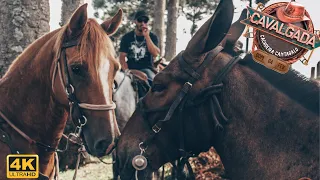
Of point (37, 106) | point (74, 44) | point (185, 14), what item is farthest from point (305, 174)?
point (185, 14)

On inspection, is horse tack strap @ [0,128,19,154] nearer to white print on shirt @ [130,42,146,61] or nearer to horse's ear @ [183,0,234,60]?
horse's ear @ [183,0,234,60]

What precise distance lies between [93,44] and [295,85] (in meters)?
1.57

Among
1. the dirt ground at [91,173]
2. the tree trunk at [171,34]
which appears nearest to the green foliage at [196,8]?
the tree trunk at [171,34]

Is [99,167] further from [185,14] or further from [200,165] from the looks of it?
[185,14]

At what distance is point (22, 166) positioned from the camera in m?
2.87

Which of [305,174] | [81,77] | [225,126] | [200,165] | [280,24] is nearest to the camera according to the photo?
[305,174]

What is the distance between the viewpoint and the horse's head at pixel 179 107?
2188 millimetres

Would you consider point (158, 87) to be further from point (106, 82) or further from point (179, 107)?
point (106, 82)

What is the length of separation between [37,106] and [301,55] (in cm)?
211

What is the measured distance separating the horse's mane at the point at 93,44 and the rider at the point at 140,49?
3.22 meters

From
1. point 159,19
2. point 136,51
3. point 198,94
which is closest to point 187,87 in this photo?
point 198,94

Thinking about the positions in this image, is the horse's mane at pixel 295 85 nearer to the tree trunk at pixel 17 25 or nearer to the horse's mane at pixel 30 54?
the horse's mane at pixel 30 54

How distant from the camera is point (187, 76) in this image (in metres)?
2.26

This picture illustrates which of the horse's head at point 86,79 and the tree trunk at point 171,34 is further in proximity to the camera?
the tree trunk at point 171,34
